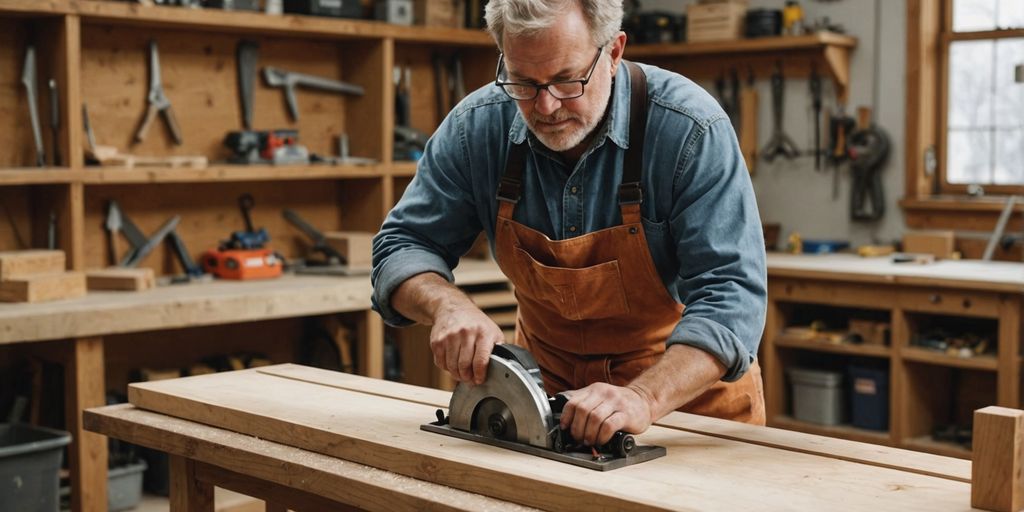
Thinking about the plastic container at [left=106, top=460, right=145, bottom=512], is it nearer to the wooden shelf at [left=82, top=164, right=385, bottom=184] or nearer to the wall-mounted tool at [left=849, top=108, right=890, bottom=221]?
the wooden shelf at [left=82, top=164, right=385, bottom=184]

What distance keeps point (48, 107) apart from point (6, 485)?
1467 mm

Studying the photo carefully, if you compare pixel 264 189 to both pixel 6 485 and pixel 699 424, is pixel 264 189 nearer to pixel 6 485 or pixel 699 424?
pixel 6 485

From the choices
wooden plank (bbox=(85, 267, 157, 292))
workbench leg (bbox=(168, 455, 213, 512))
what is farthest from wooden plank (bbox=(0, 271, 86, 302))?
workbench leg (bbox=(168, 455, 213, 512))

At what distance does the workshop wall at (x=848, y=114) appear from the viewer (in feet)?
17.6

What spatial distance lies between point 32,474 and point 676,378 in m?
2.30

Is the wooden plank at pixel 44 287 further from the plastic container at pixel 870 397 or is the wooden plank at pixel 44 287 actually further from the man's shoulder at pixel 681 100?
the plastic container at pixel 870 397

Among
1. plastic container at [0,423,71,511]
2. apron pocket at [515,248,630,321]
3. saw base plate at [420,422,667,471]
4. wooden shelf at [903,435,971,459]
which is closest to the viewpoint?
saw base plate at [420,422,667,471]

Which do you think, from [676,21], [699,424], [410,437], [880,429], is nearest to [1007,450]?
[699,424]

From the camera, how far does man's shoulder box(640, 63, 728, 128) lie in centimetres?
222

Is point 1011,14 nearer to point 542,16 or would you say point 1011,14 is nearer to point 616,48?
point 616,48

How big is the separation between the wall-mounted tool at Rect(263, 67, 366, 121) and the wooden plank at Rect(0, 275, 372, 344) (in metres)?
0.86

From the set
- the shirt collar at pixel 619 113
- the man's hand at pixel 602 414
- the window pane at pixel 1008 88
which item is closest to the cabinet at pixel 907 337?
the window pane at pixel 1008 88

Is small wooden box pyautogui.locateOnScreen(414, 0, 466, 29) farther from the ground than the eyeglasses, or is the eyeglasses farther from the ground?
small wooden box pyautogui.locateOnScreen(414, 0, 466, 29)

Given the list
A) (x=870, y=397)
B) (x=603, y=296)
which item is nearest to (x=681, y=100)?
(x=603, y=296)
